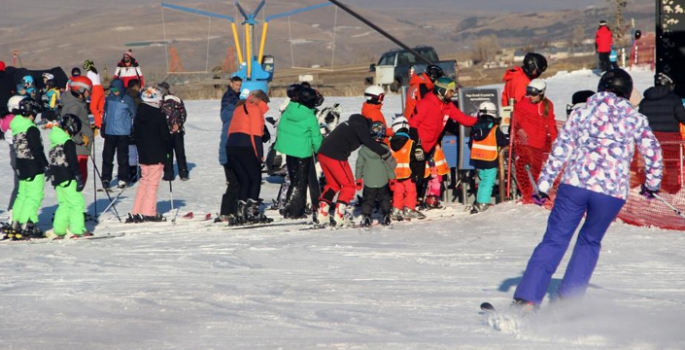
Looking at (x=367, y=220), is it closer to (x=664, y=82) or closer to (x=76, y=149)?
(x=76, y=149)

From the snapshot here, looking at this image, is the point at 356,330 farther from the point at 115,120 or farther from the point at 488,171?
the point at 115,120

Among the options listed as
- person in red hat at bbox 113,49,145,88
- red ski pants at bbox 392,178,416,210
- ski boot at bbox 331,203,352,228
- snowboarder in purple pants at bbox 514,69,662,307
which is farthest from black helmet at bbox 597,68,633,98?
person in red hat at bbox 113,49,145,88

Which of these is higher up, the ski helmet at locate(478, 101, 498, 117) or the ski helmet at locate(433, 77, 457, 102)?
the ski helmet at locate(433, 77, 457, 102)

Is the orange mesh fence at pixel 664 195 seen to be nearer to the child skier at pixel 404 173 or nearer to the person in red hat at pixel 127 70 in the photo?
the child skier at pixel 404 173

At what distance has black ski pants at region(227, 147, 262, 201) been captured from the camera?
13375 mm

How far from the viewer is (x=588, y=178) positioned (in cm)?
715

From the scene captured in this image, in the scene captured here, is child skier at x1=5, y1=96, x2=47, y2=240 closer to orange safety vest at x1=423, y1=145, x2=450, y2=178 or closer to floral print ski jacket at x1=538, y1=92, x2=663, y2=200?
orange safety vest at x1=423, y1=145, x2=450, y2=178

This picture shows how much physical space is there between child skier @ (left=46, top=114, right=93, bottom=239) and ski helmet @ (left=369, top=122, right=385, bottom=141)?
10.4 ft

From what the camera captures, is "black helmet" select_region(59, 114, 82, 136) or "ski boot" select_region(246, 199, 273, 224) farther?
"ski boot" select_region(246, 199, 273, 224)

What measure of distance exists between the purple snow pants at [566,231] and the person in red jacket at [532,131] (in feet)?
18.1

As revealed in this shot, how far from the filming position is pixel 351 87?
114 ft

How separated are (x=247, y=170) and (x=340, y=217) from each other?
4.33ft

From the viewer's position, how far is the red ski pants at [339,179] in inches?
494

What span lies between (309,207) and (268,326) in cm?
694
